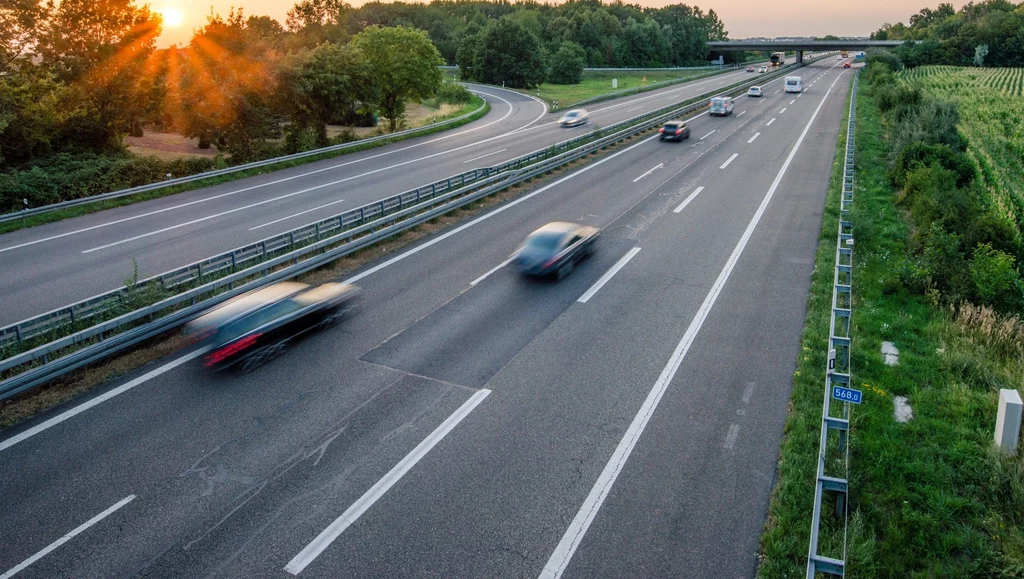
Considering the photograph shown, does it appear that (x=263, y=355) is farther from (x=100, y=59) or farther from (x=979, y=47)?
(x=979, y=47)

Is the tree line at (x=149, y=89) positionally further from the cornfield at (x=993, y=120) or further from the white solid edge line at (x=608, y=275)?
the cornfield at (x=993, y=120)

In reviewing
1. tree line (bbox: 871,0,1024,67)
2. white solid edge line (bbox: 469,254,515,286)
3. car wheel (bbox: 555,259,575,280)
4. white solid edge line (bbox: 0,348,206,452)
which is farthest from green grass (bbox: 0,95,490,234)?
tree line (bbox: 871,0,1024,67)

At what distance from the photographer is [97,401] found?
444 inches

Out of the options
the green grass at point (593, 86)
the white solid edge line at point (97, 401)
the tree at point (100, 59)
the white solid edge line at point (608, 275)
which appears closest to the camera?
the white solid edge line at point (97, 401)

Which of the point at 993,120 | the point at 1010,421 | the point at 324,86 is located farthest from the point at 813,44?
the point at 1010,421

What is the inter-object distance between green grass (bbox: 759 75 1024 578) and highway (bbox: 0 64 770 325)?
16.7 meters

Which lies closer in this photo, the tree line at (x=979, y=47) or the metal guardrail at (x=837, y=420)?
the metal guardrail at (x=837, y=420)

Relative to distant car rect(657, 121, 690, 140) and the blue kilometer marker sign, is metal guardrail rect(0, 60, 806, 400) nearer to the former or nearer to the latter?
the blue kilometer marker sign

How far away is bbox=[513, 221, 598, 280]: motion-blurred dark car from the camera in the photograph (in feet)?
54.6

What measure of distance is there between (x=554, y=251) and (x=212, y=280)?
28.4 feet

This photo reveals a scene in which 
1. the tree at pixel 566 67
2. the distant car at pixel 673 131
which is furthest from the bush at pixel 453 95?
the distant car at pixel 673 131

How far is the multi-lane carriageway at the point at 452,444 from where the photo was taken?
8000 mm

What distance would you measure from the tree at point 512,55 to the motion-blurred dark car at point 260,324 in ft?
262

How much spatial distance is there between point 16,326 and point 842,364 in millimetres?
15605
